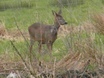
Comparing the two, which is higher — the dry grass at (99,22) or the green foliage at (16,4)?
the dry grass at (99,22)

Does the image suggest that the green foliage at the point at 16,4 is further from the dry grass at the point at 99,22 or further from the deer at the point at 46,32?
the deer at the point at 46,32

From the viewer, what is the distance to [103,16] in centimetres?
1235

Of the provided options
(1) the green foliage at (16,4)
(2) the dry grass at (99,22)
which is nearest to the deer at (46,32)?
(2) the dry grass at (99,22)

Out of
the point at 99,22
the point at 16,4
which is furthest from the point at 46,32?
the point at 16,4

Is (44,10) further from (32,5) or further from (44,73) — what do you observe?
(44,73)

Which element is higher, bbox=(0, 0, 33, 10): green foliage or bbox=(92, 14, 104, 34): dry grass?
bbox=(92, 14, 104, 34): dry grass

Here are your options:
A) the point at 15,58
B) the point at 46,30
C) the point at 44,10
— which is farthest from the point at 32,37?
the point at 44,10

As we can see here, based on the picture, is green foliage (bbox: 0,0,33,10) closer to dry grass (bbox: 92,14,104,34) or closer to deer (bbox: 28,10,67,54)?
dry grass (bbox: 92,14,104,34)

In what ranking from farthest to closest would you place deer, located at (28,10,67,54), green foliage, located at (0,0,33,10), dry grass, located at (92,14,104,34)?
green foliage, located at (0,0,33,10), dry grass, located at (92,14,104,34), deer, located at (28,10,67,54)

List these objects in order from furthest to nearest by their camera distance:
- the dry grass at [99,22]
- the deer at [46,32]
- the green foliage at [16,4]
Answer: the green foliage at [16,4], the dry grass at [99,22], the deer at [46,32]

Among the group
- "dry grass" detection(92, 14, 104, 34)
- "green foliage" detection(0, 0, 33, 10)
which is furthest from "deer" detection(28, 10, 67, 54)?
"green foliage" detection(0, 0, 33, 10)

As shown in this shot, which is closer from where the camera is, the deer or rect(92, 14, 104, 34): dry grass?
the deer

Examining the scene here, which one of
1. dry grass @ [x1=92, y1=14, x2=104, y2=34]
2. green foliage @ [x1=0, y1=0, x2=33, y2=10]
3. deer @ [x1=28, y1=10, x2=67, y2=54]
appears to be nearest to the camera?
deer @ [x1=28, y1=10, x2=67, y2=54]

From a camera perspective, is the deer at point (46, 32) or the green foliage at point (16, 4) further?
the green foliage at point (16, 4)
